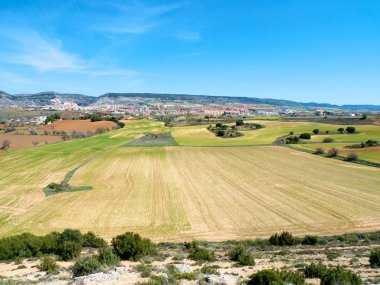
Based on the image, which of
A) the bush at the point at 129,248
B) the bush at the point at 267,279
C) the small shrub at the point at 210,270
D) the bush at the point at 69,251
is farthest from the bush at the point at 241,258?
the bush at the point at 69,251

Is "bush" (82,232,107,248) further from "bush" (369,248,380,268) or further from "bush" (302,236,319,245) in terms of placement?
"bush" (369,248,380,268)

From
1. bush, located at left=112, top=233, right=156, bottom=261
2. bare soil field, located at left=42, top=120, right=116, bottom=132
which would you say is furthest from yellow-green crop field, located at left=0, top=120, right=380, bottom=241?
bare soil field, located at left=42, top=120, right=116, bottom=132

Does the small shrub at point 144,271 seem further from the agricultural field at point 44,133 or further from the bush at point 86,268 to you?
the agricultural field at point 44,133

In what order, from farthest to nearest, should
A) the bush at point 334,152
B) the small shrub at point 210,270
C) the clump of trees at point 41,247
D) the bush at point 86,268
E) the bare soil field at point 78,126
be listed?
the bare soil field at point 78,126
the bush at point 334,152
the clump of trees at point 41,247
the small shrub at point 210,270
the bush at point 86,268

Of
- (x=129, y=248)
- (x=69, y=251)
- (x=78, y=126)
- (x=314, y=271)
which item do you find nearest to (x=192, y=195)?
(x=129, y=248)

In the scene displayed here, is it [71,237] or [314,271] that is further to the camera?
[71,237]

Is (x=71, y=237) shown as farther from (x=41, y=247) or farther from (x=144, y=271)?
(x=144, y=271)


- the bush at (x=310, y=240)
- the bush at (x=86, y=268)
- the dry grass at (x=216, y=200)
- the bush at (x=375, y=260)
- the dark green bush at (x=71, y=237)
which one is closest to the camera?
the bush at (x=86, y=268)

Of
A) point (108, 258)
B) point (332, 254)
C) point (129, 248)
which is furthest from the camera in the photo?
point (332, 254)

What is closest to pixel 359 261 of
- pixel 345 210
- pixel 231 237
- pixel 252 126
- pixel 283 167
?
pixel 231 237
